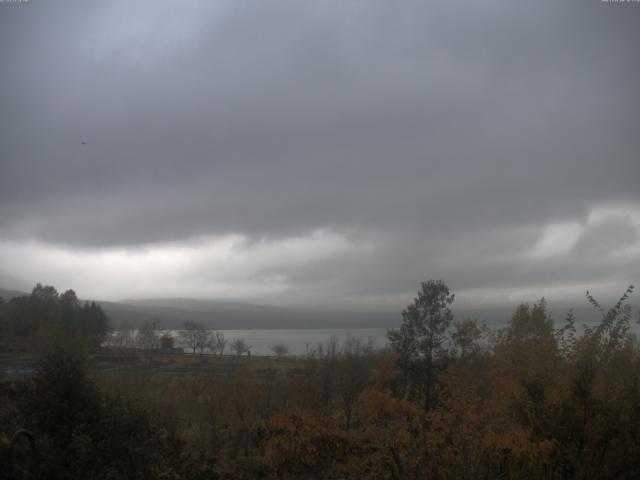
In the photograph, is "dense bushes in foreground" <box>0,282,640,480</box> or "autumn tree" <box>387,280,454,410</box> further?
"autumn tree" <box>387,280,454,410</box>

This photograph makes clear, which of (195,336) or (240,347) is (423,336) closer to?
(240,347)

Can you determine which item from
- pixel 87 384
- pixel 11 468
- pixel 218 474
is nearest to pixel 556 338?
pixel 218 474

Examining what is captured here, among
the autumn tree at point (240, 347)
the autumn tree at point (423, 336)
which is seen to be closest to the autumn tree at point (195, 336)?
the autumn tree at point (240, 347)

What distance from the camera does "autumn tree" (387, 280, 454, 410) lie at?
28.3 metres

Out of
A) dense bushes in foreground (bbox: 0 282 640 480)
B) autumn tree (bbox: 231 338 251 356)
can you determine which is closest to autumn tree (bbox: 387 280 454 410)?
dense bushes in foreground (bbox: 0 282 640 480)

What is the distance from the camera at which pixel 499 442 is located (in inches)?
520

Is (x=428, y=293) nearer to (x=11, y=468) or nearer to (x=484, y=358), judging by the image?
(x=484, y=358)

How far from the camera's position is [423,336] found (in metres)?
28.7

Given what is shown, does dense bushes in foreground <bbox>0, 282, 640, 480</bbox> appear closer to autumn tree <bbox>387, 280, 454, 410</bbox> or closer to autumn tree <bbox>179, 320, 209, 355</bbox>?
autumn tree <bbox>387, 280, 454, 410</bbox>

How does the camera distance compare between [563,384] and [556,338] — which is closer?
[563,384]

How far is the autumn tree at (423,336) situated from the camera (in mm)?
28344

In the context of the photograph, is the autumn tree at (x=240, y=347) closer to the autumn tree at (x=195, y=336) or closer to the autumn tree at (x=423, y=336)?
the autumn tree at (x=195, y=336)

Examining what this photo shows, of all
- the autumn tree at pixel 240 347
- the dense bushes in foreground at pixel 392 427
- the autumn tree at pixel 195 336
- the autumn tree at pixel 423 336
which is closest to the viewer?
the dense bushes in foreground at pixel 392 427

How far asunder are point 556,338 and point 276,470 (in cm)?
1053
